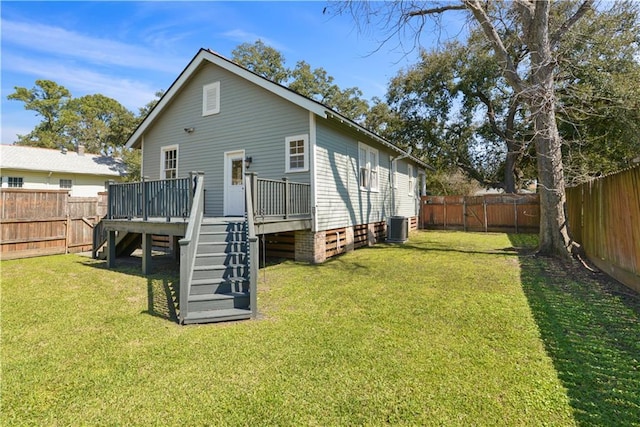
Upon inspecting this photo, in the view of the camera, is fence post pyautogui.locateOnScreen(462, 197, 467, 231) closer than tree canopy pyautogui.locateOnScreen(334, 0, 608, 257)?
No

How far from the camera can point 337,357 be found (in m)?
3.32

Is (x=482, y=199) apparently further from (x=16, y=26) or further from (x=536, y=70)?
(x=16, y=26)

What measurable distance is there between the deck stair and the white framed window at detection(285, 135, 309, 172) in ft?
9.75

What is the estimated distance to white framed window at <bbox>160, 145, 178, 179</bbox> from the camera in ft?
36.8

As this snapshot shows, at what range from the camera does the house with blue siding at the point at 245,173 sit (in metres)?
6.60

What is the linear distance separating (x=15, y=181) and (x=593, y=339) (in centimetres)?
2606

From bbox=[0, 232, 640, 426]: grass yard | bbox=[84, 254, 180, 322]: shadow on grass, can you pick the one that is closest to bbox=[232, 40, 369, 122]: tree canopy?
bbox=[84, 254, 180, 322]: shadow on grass

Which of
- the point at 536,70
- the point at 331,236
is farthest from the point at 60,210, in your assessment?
the point at 536,70

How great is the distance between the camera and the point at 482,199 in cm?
1709

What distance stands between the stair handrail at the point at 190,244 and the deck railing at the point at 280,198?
1.12 m

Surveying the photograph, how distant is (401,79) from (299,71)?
376 inches

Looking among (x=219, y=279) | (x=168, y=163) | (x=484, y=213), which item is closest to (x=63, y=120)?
(x=168, y=163)

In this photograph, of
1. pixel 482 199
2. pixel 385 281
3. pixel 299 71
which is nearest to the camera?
pixel 385 281

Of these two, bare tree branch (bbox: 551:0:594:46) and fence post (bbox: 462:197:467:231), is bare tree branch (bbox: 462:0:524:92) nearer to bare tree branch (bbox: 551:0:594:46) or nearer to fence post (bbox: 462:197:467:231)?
bare tree branch (bbox: 551:0:594:46)
